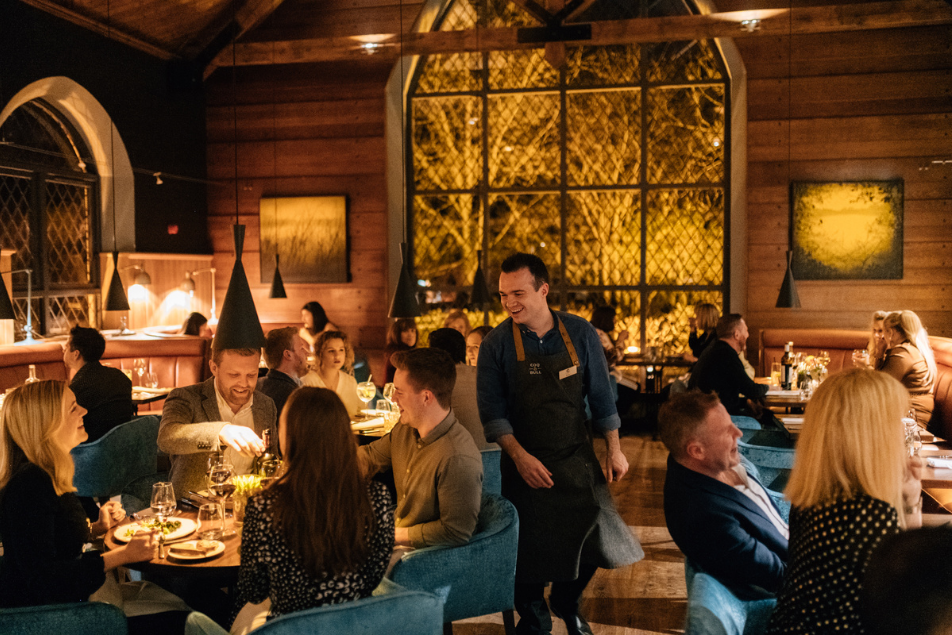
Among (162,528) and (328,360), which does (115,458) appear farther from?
(162,528)

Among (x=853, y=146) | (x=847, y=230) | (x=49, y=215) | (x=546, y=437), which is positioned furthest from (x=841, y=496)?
(x=49, y=215)

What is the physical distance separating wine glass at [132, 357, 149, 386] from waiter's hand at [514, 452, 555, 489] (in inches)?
184

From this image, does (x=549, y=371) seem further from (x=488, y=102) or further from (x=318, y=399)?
(x=488, y=102)

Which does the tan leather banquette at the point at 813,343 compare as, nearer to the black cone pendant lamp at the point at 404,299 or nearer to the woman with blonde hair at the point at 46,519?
the black cone pendant lamp at the point at 404,299

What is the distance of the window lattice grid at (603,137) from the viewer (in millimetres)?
8883

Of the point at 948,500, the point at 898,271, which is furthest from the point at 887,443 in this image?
the point at 898,271

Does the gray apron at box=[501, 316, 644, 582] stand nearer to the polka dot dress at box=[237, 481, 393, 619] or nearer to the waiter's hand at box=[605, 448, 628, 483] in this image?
the waiter's hand at box=[605, 448, 628, 483]

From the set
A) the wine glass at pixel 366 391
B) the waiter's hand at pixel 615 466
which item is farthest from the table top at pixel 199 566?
the wine glass at pixel 366 391

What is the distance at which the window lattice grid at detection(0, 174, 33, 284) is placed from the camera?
23.1ft

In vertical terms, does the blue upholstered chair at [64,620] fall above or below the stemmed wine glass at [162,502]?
below

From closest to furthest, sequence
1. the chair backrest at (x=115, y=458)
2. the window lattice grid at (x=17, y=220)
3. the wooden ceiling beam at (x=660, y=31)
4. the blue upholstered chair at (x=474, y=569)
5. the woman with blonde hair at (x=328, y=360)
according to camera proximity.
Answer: the blue upholstered chair at (x=474, y=569), the chair backrest at (x=115, y=458), the woman with blonde hair at (x=328, y=360), the window lattice grid at (x=17, y=220), the wooden ceiling beam at (x=660, y=31)

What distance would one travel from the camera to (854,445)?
1.93m

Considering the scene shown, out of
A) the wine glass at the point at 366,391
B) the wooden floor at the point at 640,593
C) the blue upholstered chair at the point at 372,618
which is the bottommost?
the wooden floor at the point at 640,593

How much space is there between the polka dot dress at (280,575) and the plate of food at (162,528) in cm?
66
